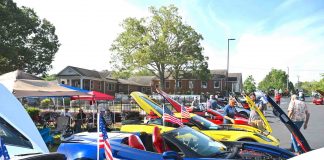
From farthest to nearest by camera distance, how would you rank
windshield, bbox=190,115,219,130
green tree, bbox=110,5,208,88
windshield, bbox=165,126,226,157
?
green tree, bbox=110,5,208,88 → windshield, bbox=190,115,219,130 → windshield, bbox=165,126,226,157

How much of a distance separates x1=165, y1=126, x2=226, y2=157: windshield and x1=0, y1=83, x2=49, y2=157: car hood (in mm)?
2055

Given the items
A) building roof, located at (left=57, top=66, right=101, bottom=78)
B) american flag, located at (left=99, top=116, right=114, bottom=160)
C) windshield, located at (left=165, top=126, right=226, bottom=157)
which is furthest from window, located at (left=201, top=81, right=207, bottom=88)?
american flag, located at (left=99, top=116, right=114, bottom=160)

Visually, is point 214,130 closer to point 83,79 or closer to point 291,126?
point 291,126

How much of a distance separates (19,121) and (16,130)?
8.0 inches

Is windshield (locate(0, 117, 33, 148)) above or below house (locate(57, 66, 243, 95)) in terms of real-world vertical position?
below

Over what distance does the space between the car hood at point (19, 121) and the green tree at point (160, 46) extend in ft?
154

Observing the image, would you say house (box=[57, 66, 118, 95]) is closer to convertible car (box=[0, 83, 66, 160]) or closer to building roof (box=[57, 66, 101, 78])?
building roof (box=[57, 66, 101, 78])

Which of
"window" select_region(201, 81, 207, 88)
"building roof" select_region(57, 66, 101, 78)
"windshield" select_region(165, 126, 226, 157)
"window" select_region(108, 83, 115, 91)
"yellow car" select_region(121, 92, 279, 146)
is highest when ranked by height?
"building roof" select_region(57, 66, 101, 78)

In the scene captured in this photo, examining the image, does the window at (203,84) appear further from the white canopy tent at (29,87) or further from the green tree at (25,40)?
the white canopy tent at (29,87)

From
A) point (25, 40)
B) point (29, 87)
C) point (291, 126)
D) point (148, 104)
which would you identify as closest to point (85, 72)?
point (25, 40)

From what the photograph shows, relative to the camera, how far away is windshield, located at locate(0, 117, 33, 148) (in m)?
5.35

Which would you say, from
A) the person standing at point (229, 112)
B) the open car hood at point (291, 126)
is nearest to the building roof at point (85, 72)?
the person standing at point (229, 112)

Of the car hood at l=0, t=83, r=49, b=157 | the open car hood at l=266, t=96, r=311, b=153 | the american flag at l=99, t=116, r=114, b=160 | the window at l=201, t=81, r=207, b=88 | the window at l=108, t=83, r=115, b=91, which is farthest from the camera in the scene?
the window at l=201, t=81, r=207, b=88

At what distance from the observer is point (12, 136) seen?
5.45 m
